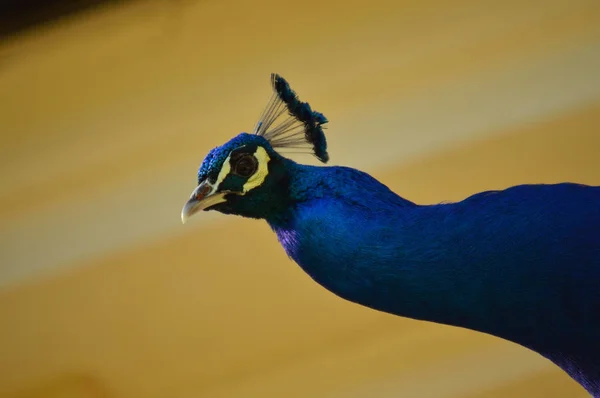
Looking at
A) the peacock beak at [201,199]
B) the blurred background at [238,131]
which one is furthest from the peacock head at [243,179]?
the blurred background at [238,131]

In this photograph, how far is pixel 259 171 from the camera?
1.28 metres

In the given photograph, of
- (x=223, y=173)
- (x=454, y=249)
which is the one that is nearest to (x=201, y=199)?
(x=223, y=173)

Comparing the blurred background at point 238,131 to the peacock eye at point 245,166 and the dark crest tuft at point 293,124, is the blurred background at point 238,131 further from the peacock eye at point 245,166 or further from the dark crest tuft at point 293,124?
the peacock eye at point 245,166

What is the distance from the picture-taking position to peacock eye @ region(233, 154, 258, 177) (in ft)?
4.12

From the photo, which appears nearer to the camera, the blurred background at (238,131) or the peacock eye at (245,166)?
the peacock eye at (245,166)

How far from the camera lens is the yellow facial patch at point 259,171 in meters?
1.27

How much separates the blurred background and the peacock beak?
1.33m

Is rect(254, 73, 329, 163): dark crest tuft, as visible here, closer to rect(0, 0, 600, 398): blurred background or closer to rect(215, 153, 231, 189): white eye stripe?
rect(215, 153, 231, 189): white eye stripe

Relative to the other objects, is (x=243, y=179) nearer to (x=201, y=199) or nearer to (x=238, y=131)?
(x=201, y=199)

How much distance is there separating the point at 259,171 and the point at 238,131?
4.35 ft

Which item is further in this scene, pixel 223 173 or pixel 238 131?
pixel 238 131

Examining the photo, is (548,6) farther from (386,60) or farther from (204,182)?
(204,182)

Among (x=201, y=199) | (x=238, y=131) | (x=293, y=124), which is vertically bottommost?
(x=201, y=199)

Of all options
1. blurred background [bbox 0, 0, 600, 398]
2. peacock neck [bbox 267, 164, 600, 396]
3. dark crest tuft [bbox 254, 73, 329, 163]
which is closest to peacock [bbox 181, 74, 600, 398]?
peacock neck [bbox 267, 164, 600, 396]
